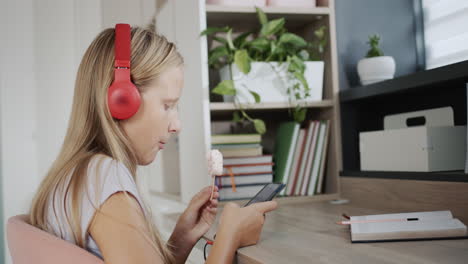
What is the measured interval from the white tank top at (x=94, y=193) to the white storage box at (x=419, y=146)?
34.8 inches

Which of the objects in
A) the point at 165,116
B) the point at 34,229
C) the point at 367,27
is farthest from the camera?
the point at 367,27

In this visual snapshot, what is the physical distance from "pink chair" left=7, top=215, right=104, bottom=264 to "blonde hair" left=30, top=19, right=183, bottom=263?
0.06 metres

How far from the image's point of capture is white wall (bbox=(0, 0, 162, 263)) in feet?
6.44

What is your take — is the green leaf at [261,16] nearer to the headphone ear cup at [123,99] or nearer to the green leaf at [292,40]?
the green leaf at [292,40]

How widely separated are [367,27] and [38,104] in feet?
4.71

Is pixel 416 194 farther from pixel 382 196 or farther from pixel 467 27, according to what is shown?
pixel 467 27

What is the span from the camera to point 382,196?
4.78 ft

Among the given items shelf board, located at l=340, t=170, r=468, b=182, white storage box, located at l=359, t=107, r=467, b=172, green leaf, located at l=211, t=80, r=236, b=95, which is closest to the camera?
shelf board, located at l=340, t=170, r=468, b=182

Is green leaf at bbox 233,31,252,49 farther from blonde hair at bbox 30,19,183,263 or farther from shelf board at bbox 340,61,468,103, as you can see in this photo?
blonde hair at bbox 30,19,183,263

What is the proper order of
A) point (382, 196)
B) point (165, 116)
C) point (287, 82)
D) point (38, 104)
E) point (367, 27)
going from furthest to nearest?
point (38, 104), point (367, 27), point (287, 82), point (382, 196), point (165, 116)

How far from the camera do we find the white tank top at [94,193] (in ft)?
2.52

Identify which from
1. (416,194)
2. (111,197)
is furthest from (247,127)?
(111,197)

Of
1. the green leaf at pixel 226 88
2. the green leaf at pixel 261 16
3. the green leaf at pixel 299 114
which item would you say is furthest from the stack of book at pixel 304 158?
the green leaf at pixel 261 16

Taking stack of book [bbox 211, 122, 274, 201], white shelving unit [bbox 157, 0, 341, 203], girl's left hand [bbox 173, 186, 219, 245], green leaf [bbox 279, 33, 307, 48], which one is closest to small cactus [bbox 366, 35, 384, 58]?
white shelving unit [bbox 157, 0, 341, 203]
